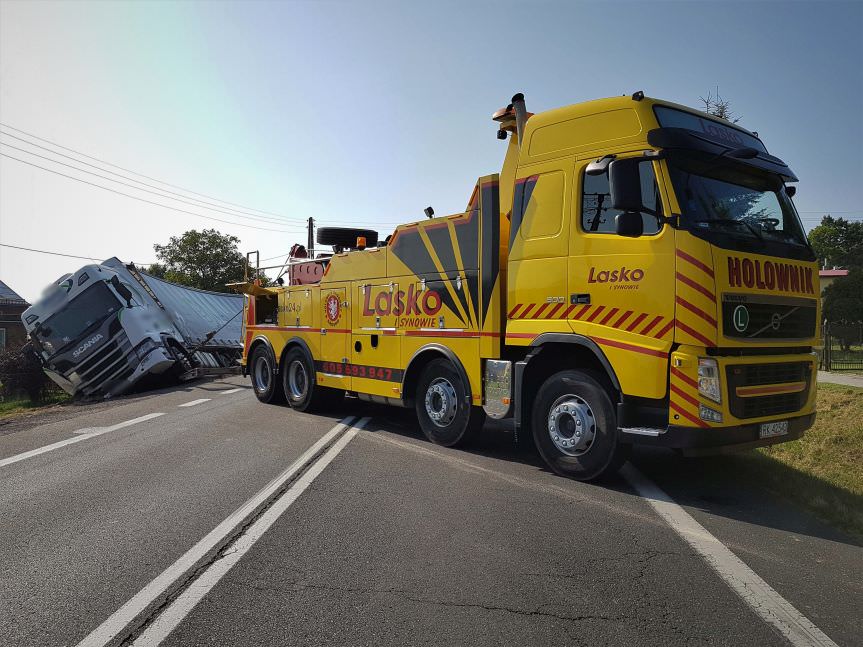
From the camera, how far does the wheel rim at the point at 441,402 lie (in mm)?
7438

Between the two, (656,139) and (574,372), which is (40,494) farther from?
(656,139)

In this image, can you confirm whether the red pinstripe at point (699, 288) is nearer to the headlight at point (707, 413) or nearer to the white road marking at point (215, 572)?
the headlight at point (707, 413)

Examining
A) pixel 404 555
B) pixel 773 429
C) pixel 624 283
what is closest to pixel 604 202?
pixel 624 283

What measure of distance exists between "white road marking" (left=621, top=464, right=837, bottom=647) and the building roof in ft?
194

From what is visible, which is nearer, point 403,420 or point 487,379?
point 487,379

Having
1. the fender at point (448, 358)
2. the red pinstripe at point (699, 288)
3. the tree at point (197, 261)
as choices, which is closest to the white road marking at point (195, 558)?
the fender at point (448, 358)

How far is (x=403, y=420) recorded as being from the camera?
975 cm

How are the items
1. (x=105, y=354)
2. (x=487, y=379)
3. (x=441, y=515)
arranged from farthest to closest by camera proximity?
(x=105, y=354) < (x=487, y=379) < (x=441, y=515)

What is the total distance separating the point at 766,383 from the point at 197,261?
5342cm

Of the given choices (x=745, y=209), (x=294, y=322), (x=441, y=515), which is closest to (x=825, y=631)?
(x=441, y=515)

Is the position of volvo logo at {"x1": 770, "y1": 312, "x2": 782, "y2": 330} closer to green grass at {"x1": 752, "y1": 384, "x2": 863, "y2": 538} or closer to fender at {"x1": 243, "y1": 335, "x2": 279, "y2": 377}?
green grass at {"x1": 752, "y1": 384, "x2": 863, "y2": 538}

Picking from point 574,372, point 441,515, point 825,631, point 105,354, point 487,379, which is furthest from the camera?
point 105,354

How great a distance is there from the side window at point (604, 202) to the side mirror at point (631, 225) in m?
0.06

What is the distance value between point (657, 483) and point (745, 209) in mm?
2701
